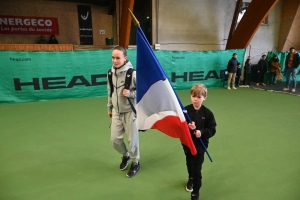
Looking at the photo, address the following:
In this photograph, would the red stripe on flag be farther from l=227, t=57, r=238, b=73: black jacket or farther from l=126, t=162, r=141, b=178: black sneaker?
l=227, t=57, r=238, b=73: black jacket

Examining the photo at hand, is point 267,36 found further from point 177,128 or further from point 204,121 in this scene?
point 177,128

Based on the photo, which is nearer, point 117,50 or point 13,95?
point 117,50

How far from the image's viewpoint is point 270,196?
7.52ft

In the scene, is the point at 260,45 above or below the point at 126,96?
above

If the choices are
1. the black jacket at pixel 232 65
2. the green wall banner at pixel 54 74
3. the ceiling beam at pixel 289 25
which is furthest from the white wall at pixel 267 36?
the green wall banner at pixel 54 74

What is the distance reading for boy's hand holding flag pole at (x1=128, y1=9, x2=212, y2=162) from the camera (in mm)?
1980

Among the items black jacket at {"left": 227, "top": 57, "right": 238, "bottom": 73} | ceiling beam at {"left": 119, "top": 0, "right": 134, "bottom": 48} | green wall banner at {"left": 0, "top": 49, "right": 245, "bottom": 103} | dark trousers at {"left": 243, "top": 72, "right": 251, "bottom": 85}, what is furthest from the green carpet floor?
ceiling beam at {"left": 119, "top": 0, "right": 134, "bottom": 48}

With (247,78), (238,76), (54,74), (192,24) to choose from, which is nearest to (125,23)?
(54,74)

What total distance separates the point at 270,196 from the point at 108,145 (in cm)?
244

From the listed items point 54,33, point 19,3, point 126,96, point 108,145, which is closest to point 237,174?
point 126,96

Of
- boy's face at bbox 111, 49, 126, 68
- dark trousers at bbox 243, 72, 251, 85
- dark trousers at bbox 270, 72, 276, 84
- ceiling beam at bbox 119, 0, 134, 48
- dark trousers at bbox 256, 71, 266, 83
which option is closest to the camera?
boy's face at bbox 111, 49, 126, 68

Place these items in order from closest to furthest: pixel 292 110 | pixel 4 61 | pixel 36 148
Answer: pixel 36 148
pixel 292 110
pixel 4 61

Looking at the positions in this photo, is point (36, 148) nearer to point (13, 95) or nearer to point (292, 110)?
point (13, 95)

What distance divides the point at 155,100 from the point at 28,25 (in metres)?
11.9
